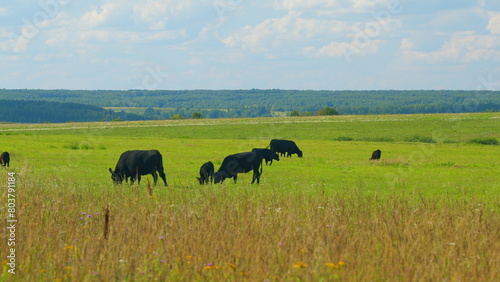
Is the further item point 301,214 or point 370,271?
point 301,214

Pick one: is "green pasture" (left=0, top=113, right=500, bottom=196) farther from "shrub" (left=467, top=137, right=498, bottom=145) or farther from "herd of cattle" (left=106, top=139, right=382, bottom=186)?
"shrub" (left=467, top=137, right=498, bottom=145)

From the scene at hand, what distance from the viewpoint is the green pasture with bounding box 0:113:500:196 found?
22609 millimetres

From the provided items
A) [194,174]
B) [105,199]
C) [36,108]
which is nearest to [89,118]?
[36,108]

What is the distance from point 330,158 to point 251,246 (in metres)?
33.0

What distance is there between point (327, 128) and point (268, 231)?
77413mm

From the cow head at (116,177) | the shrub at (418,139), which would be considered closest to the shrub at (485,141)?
the shrub at (418,139)

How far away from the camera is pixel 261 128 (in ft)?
287

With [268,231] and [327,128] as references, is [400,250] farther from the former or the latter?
[327,128]

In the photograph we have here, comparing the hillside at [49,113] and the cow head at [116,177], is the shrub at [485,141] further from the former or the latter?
the hillside at [49,113]

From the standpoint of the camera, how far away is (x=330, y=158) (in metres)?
39.7

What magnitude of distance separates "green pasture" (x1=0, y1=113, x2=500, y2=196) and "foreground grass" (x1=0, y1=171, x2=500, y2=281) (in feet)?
7.19

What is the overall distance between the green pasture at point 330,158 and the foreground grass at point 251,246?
2193 mm

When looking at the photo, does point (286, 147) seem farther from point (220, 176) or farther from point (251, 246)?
point (251, 246)

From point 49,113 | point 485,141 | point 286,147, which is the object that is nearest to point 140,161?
point 286,147
